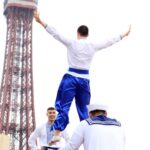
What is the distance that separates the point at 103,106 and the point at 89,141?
434 mm

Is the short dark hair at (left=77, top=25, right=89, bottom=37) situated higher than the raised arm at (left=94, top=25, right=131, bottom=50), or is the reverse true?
the short dark hair at (left=77, top=25, right=89, bottom=37)

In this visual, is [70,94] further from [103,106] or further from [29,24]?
[29,24]

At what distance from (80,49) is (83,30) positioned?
0.30 metres

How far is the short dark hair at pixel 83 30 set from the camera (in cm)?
741

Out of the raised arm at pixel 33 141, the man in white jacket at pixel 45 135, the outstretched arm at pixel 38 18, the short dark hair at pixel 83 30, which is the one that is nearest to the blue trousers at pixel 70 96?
the short dark hair at pixel 83 30

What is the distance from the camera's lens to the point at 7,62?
81.4m


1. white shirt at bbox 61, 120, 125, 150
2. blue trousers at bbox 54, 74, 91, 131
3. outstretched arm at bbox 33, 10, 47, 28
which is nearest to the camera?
white shirt at bbox 61, 120, 125, 150

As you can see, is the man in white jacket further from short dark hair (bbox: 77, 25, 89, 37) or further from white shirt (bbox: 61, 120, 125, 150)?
white shirt (bbox: 61, 120, 125, 150)

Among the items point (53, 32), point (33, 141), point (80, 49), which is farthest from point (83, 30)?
point (33, 141)

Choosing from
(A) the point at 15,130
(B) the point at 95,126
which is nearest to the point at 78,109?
(B) the point at 95,126

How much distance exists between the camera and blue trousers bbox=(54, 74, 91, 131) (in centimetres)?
737

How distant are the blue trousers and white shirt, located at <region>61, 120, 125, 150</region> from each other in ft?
5.52

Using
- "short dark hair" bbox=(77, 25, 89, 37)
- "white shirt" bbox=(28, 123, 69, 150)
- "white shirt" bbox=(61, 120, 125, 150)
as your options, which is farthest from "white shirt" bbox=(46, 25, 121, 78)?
"white shirt" bbox=(61, 120, 125, 150)

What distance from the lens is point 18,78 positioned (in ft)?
263
